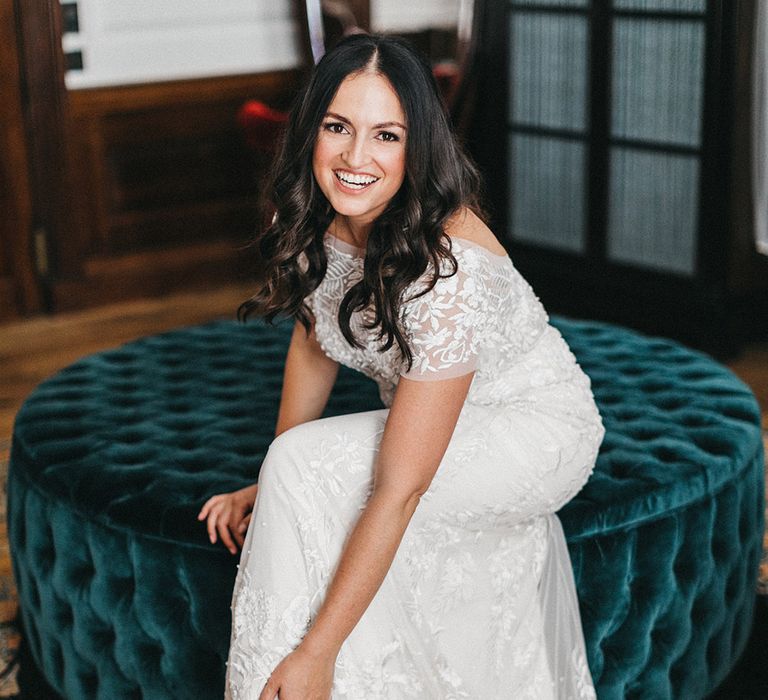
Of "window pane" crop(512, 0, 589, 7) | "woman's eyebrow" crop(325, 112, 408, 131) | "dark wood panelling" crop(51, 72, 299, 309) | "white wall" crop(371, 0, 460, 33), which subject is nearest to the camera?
"woman's eyebrow" crop(325, 112, 408, 131)

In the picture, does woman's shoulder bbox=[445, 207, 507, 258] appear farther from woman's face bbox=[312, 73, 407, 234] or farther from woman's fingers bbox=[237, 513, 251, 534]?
woman's fingers bbox=[237, 513, 251, 534]

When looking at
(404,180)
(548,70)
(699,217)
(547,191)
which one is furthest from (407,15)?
(404,180)

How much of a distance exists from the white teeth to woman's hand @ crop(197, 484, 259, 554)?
51 cm

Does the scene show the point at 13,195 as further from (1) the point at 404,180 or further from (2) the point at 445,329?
(2) the point at 445,329

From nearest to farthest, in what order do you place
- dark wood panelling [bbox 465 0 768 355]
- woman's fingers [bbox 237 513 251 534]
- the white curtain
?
woman's fingers [bbox 237 513 251 534]
the white curtain
dark wood panelling [bbox 465 0 768 355]

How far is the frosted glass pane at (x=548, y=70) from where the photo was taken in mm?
4551

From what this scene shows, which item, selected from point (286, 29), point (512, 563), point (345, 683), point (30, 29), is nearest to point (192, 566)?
point (345, 683)

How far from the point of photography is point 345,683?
1702mm

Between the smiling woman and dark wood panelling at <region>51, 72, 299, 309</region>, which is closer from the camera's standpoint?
the smiling woman

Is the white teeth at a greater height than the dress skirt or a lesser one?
greater

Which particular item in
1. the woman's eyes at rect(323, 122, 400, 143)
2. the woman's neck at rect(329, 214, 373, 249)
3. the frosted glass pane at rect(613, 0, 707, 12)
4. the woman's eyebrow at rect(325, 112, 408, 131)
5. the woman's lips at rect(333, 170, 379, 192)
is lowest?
the woman's neck at rect(329, 214, 373, 249)

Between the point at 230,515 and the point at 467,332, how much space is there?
0.51 meters

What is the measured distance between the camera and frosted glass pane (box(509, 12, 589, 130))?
179 inches

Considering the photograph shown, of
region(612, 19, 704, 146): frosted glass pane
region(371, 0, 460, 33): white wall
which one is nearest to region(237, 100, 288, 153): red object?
region(371, 0, 460, 33): white wall
